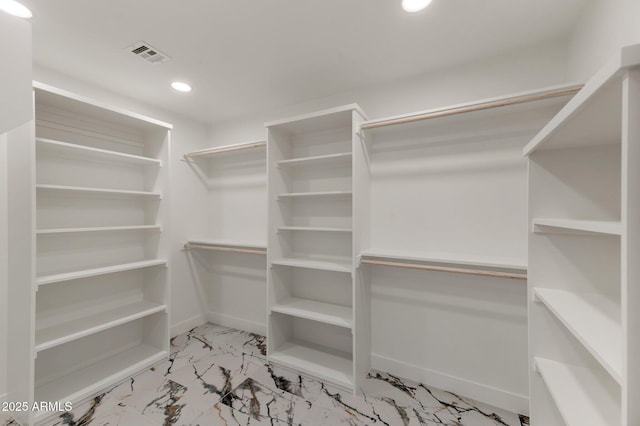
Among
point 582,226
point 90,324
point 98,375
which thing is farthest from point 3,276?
point 582,226

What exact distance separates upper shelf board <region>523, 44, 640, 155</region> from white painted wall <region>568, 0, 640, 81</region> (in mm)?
512

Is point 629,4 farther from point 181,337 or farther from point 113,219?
point 181,337

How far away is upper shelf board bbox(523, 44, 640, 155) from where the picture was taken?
1.74 feet

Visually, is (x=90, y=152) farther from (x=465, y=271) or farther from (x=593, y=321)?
(x=593, y=321)

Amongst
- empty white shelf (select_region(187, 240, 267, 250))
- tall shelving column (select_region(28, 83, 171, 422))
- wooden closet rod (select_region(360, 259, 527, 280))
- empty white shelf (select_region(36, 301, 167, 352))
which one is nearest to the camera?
wooden closet rod (select_region(360, 259, 527, 280))

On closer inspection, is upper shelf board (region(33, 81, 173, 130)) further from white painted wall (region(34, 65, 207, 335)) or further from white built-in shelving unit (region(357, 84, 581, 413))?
white built-in shelving unit (region(357, 84, 581, 413))

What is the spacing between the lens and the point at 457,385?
2078mm

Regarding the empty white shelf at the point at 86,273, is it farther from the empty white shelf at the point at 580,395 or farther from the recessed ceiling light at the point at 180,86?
the empty white shelf at the point at 580,395

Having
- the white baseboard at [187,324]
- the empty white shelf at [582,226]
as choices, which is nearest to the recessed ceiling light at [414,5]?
the empty white shelf at [582,226]

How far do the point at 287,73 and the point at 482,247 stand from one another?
2.07 metres

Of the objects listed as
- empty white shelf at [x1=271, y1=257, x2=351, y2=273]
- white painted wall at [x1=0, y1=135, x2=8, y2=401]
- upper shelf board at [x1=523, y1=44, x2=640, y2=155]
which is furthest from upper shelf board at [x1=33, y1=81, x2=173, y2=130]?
upper shelf board at [x1=523, y1=44, x2=640, y2=155]

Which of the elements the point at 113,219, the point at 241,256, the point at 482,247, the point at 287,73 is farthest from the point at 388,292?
the point at 113,219

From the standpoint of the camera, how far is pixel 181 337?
2982mm

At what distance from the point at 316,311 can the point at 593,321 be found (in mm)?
1846
